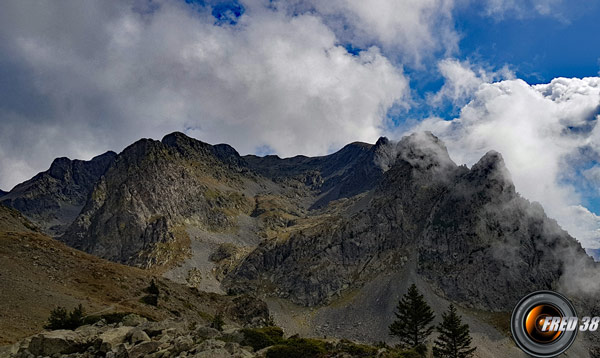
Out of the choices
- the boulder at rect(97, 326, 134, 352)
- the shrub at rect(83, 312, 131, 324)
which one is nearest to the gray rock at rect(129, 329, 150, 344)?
the boulder at rect(97, 326, 134, 352)

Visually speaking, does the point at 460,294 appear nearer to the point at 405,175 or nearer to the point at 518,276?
the point at 518,276

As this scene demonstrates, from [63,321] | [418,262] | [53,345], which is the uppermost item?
[418,262]

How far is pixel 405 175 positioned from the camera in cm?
19500

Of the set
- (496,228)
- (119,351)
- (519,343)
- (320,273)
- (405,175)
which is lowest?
(119,351)

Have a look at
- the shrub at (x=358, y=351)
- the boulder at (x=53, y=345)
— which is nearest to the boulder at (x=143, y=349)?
the boulder at (x=53, y=345)

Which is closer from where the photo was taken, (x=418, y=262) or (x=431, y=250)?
(x=418, y=262)

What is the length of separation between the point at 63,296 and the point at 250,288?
410ft

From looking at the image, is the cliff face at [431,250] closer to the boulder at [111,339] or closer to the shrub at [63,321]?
the shrub at [63,321]

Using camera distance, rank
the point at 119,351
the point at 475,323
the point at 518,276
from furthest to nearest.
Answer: the point at 518,276 → the point at 475,323 → the point at 119,351

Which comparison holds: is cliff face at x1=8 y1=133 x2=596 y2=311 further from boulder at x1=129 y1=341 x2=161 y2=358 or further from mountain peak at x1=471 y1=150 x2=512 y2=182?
boulder at x1=129 y1=341 x2=161 y2=358

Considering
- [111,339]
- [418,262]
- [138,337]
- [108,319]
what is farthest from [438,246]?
[111,339]

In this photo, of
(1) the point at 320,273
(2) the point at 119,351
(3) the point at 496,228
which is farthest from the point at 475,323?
(2) the point at 119,351

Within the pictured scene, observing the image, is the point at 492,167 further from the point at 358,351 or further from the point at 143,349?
the point at 143,349

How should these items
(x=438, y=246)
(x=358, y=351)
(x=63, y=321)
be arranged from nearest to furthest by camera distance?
(x=358, y=351)
(x=63, y=321)
(x=438, y=246)
